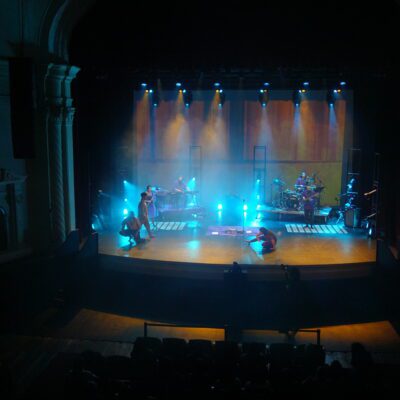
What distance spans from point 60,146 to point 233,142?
7940mm

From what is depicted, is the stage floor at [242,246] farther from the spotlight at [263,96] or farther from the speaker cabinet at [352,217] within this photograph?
the spotlight at [263,96]

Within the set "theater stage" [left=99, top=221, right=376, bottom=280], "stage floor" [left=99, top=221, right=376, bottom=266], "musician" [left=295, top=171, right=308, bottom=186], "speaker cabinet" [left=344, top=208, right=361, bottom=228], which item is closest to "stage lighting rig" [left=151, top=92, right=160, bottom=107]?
"stage floor" [left=99, top=221, right=376, bottom=266]

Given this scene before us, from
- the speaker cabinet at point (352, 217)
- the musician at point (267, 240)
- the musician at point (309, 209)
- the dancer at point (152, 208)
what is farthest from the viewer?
the musician at point (309, 209)

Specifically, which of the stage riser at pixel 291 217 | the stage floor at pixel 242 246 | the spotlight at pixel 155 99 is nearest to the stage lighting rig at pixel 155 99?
the spotlight at pixel 155 99

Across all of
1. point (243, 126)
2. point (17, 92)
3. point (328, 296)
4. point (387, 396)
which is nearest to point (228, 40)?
point (17, 92)

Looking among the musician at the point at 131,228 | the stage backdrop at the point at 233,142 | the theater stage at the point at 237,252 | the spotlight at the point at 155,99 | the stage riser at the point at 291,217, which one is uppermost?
the spotlight at the point at 155,99

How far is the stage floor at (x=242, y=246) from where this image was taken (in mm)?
11867

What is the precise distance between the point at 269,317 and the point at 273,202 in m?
7.86

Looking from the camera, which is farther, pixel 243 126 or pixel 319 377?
pixel 243 126

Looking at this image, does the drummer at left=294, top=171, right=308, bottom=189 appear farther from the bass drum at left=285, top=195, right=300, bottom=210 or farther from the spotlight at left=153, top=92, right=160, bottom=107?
the spotlight at left=153, top=92, right=160, bottom=107

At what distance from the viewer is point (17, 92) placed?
10.4 meters

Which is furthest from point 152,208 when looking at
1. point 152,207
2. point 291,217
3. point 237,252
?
point 291,217

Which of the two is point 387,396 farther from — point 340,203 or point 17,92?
point 340,203

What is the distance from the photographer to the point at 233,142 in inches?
732
